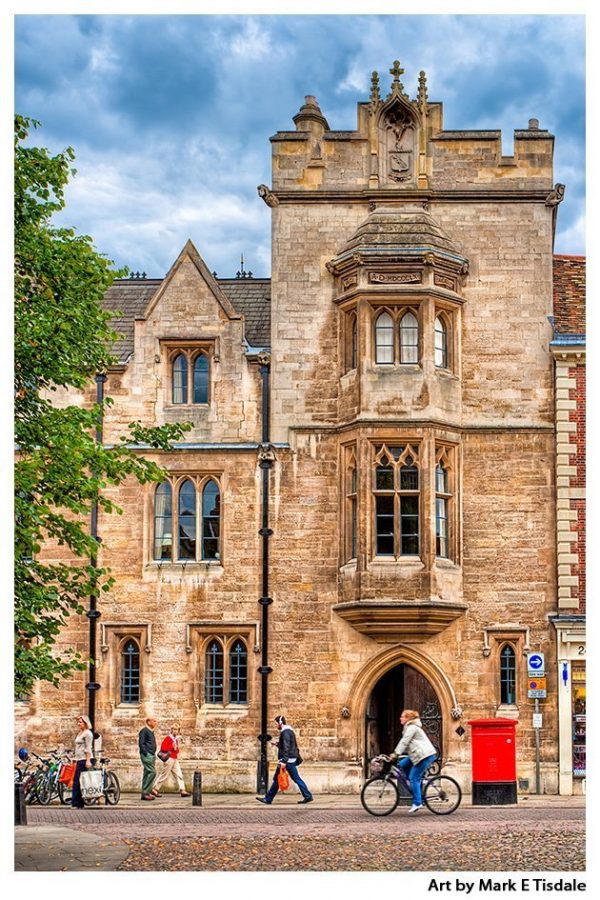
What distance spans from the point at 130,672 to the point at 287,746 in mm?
5564

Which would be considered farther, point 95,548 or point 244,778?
point 244,778

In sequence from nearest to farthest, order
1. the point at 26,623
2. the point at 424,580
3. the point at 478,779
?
the point at 26,623, the point at 478,779, the point at 424,580

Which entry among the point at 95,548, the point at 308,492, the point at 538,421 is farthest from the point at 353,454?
the point at 95,548

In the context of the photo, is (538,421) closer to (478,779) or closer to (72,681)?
(478,779)

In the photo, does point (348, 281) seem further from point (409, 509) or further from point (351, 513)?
point (409, 509)

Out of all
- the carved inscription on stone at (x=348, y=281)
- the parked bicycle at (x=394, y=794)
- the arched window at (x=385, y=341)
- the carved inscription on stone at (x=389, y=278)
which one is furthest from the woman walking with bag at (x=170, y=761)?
the carved inscription on stone at (x=389, y=278)

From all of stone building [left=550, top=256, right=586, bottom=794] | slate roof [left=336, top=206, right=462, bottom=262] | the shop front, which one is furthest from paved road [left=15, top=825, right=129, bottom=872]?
slate roof [left=336, top=206, right=462, bottom=262]

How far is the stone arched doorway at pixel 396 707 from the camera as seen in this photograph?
96.3 ft

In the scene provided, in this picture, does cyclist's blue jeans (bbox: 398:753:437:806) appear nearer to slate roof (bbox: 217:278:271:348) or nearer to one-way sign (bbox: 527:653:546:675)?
one-way sign (bbox: 527:653:546:675)

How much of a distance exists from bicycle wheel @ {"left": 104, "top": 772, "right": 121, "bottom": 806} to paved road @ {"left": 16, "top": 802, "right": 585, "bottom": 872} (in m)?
2.77

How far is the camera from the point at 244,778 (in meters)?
29.0

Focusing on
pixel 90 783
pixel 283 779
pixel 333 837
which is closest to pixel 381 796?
pixel 333 837

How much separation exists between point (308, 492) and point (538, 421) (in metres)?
4.87

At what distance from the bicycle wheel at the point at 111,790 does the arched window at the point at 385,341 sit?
9.59 metres
